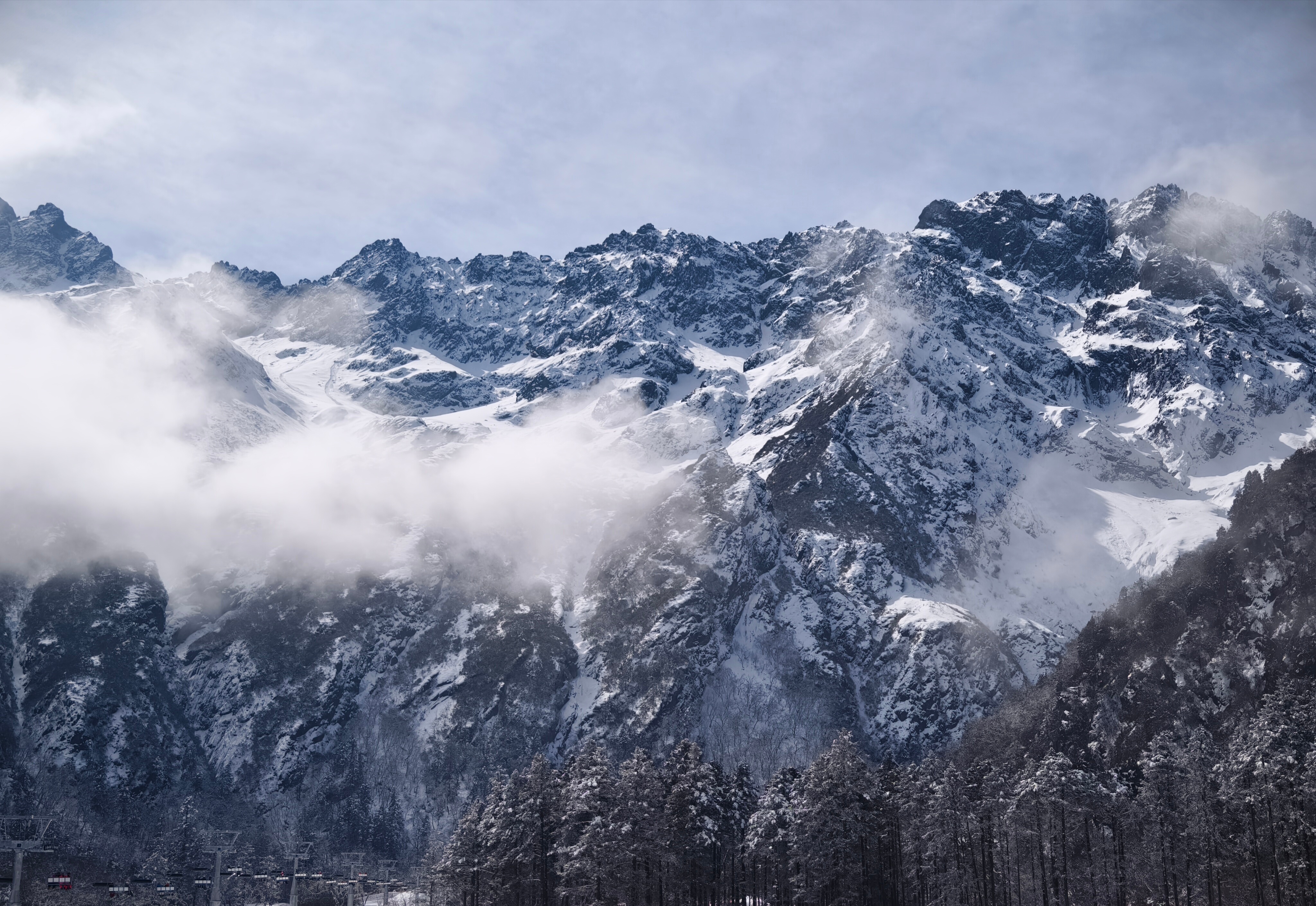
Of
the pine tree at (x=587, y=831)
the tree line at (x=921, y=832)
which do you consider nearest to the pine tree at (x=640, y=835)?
the tree line at (x=921, y=832)

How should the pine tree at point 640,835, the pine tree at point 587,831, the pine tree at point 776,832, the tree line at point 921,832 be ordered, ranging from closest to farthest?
1. the pine tree at point 587,831
2. the pine tree at point 640,835
3. the tree line at point 921,832
4. the pine tree at point 776,832

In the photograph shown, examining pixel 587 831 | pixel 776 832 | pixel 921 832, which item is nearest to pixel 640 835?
pixel 587 831

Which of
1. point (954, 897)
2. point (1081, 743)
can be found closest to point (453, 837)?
point (954, 897)

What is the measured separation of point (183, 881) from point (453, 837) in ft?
266

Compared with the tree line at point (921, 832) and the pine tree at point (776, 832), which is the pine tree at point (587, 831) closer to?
the tree line at point (921, 832)

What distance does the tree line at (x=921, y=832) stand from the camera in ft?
316

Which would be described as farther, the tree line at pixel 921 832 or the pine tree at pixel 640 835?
the tree line at pixel 921 832

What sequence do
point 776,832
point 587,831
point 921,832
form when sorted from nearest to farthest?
point 587,831
point 776,832
point 921,832

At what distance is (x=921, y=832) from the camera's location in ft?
366

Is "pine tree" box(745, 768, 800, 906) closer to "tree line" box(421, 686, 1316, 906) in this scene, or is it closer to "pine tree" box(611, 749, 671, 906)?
"tree line" box(421, 686, 1316, 906)

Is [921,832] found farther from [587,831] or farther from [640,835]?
[587,831]

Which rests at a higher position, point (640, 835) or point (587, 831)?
point (587, 831)

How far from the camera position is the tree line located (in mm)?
96188

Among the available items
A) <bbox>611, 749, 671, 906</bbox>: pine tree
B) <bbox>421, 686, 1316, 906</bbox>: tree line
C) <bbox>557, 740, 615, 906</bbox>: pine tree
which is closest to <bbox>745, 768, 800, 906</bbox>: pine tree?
<bbox>421, 686, 1316, 906</bbox>: tree line
